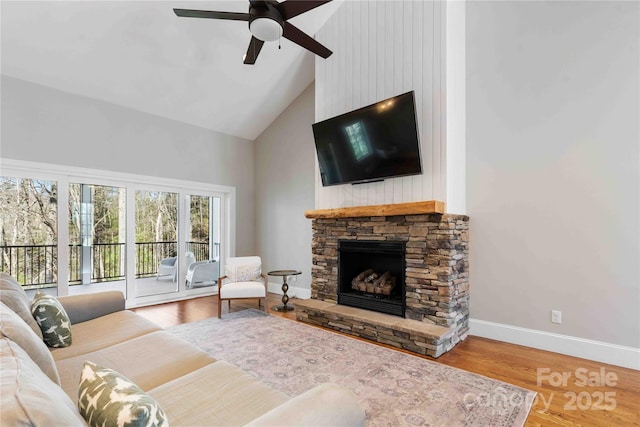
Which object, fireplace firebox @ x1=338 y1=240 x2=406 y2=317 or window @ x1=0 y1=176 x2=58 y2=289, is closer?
fireplace firebox @ x1=338 y1=240 x2=406 y2=317

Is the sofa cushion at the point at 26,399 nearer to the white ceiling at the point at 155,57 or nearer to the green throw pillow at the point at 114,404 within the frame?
the green throw pillow at the point at 114,404

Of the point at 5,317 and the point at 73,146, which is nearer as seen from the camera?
the point at 5,317

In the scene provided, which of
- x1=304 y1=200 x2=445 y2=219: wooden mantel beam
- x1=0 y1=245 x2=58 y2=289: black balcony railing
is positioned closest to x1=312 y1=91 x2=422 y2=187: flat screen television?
x1=304 y1=200 x2=445 y2=219: wooden mantel beam

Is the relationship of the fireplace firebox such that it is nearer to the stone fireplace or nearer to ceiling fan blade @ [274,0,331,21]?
the stone fireplace

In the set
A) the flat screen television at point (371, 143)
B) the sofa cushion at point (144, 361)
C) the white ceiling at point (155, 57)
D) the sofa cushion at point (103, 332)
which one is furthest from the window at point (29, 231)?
the flat screen television at point (371, 143)

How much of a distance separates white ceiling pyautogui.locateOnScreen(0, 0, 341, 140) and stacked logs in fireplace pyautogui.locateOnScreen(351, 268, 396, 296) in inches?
136

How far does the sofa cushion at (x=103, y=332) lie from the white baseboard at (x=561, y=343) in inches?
132

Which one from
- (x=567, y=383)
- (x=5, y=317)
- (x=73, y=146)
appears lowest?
(x=567, y=383)

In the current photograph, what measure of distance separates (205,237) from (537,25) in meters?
5.63

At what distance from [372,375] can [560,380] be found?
152 centimetres

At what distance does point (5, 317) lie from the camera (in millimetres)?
1330

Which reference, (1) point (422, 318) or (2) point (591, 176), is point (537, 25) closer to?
(2) point (591, 176)

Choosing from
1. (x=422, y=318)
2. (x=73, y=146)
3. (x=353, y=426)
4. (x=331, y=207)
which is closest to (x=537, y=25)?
(x=331, y=207)

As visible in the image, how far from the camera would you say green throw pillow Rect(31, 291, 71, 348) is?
82.3 inches
